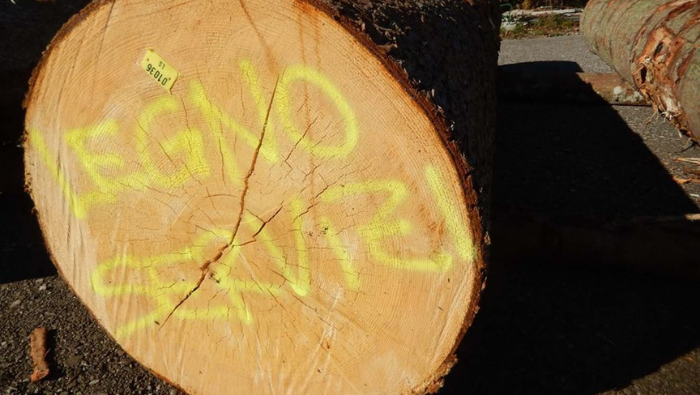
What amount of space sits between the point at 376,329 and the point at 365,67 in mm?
666

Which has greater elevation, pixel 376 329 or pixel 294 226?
pixel 294 226

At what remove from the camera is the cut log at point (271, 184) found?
134cm

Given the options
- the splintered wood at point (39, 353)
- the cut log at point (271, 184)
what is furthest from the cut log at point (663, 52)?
the splintered wood at point (39, 353)

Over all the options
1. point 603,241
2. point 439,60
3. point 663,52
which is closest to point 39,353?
point 439,60

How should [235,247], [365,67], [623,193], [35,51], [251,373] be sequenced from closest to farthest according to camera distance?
[365,67]
[235,247]
[251,373]
[35,51]
[623,193]

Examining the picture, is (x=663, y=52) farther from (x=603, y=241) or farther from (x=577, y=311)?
(x=577, y=311)

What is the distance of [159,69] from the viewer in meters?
1.49

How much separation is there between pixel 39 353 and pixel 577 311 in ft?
7.01

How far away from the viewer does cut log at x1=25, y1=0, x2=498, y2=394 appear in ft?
4.38

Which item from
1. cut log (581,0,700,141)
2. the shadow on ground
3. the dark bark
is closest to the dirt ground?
the shadow on ground

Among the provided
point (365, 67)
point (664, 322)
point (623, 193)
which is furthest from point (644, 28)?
point (365, 67)

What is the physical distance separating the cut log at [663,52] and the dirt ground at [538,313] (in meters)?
0.50

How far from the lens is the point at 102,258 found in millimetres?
1770

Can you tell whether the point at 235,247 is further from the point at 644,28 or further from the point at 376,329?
the point at 644,28
